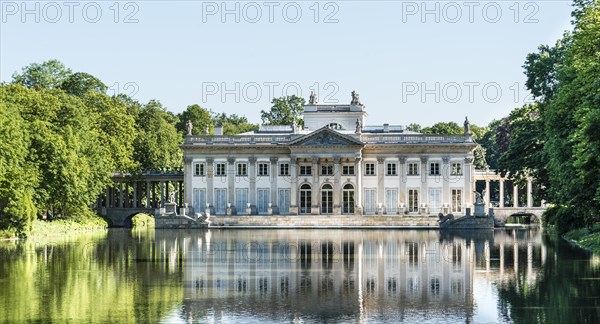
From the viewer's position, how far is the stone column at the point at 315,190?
8438 centimetres

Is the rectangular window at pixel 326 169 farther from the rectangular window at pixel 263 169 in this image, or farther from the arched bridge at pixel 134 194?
the arched bridge at pixel 134 194

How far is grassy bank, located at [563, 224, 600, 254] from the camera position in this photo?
147 ft

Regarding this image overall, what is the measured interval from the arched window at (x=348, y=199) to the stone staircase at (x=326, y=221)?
6503 millimetres

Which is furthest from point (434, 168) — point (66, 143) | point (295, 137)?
point (66, 143)

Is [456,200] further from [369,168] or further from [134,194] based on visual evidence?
[134,194]

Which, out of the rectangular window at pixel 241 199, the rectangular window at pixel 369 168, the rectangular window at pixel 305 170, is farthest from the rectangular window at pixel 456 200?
the rectangular window at pixel 241 199

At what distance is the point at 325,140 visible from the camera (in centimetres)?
8388

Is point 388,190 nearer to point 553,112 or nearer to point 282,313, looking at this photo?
point 553,112

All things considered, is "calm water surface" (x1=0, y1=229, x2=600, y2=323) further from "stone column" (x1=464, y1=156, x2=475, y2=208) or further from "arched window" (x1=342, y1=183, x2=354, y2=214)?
"arched window" (x1=342, y1=183, x2=354, y2=214)

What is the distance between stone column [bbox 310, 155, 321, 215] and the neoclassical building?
0.29ft

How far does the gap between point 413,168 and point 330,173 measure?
7.36 m

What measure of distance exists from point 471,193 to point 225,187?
71.8 ft

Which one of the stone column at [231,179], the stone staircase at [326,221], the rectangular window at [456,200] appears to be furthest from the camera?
the stone column at [231,179]

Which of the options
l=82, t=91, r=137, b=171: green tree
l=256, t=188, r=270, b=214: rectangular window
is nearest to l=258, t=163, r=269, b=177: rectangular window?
l=256, t=188, r=270, b=214: rectangular window
